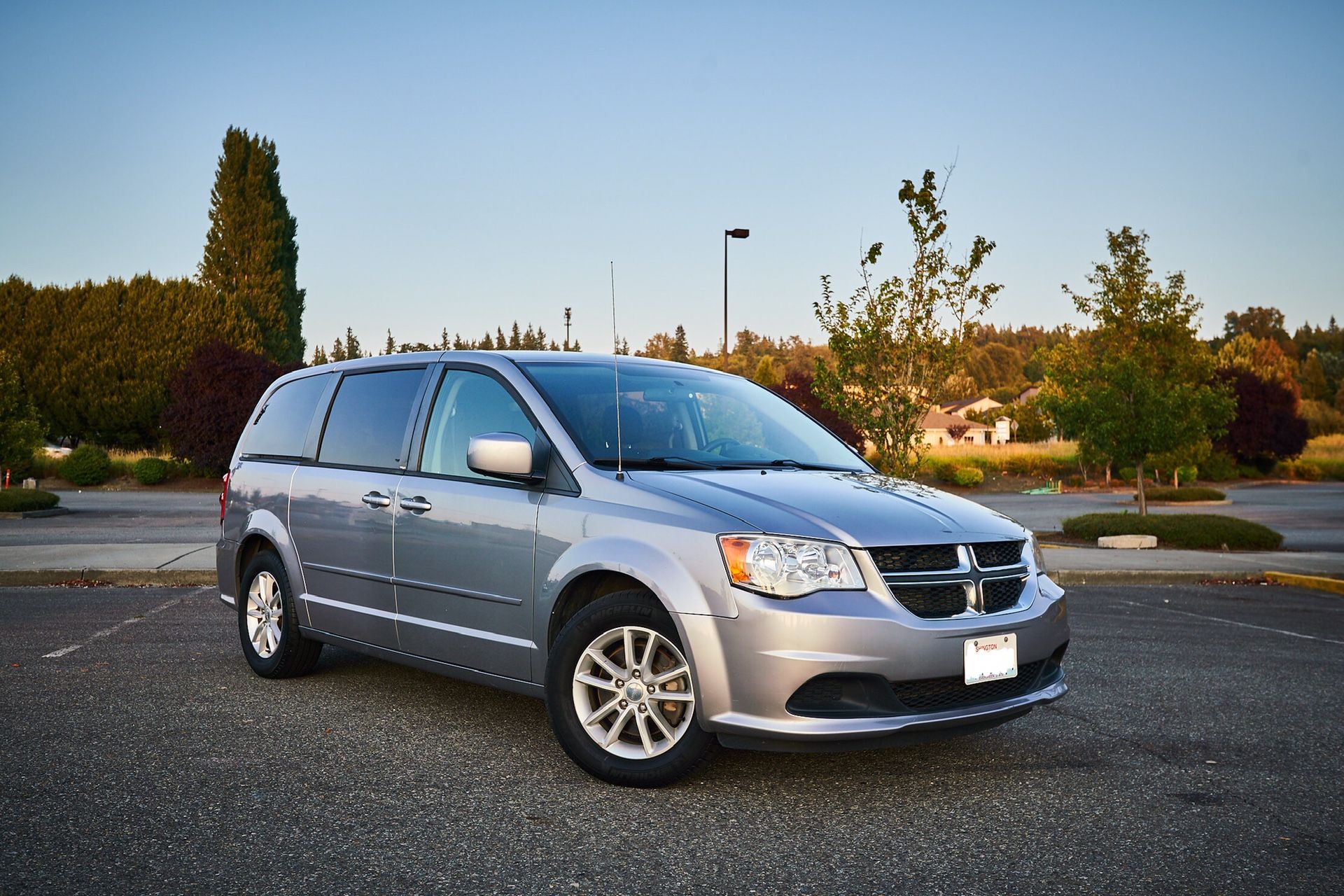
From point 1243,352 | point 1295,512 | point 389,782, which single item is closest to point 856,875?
point 389,782

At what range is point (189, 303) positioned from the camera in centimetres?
4672

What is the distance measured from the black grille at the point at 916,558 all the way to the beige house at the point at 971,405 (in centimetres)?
10364

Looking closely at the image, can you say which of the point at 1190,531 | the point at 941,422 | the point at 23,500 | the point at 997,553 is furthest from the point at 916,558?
the point at 941,422

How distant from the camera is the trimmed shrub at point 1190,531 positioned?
16.5m

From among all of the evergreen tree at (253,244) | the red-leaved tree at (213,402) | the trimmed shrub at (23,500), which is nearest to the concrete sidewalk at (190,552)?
the trimmed shrub at (23,500)

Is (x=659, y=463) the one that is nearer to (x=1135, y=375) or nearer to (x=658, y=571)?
(x=658, y=571)

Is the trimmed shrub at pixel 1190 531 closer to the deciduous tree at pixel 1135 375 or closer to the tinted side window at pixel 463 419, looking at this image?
the deciduous tree at pixel 1135 375

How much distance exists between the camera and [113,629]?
26.3ft

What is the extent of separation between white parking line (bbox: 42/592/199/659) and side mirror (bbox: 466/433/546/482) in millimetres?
4067

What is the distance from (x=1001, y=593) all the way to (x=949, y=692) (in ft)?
1.67

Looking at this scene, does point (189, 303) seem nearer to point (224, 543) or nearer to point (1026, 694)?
point (224, 543)

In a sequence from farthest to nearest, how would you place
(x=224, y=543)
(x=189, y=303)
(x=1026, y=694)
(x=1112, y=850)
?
(x=189, y=303) → (x=224, y=543) → (x=1026, y=694) → (x=1112, y=850)

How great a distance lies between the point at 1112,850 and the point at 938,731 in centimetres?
69

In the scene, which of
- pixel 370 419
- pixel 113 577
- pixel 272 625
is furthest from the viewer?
pixel 113 577
